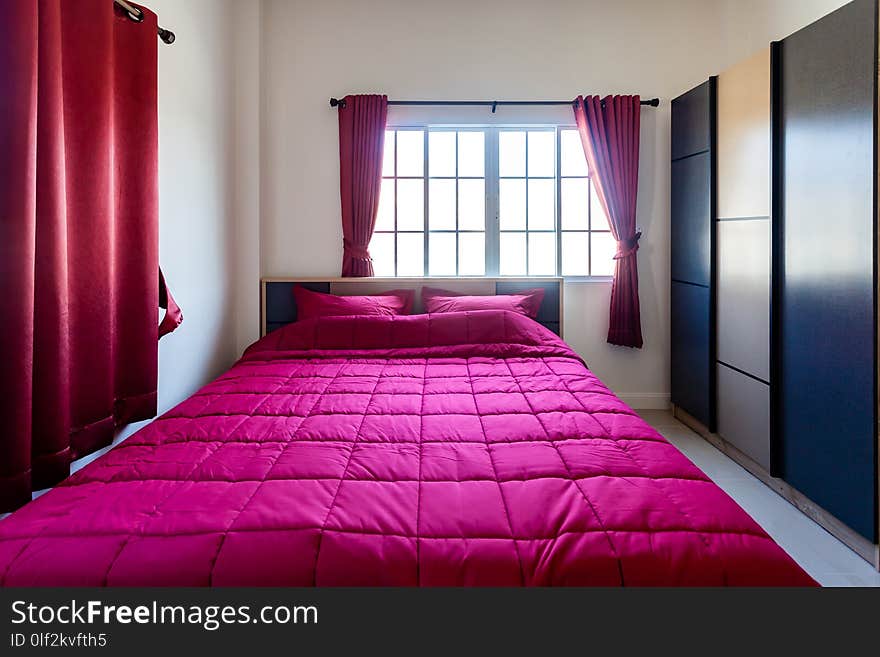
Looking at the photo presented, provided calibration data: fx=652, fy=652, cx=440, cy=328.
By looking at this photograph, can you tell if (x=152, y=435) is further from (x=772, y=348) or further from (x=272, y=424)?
(x=772, y=348)

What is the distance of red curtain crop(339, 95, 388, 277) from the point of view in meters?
4.01

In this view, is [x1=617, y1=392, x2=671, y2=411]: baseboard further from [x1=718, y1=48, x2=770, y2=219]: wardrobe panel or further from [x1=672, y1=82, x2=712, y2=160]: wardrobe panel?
[x1=672, y1=82, x2=712, y2=160]: wardrobe panel

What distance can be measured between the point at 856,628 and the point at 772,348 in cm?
195

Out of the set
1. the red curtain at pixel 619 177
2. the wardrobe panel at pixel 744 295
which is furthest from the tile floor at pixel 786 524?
the red curtain at pixel 619 177

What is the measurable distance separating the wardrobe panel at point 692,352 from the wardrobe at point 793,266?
0.01m

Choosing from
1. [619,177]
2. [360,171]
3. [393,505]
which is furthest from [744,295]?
[393,505]

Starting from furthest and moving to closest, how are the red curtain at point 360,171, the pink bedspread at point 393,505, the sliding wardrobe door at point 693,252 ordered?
the red curtain at point 360,171
the sliding wardrobe door at point 693,252
the pink bedspread at point 393,505

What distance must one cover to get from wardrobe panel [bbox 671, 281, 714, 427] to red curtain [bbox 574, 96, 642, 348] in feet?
0.82

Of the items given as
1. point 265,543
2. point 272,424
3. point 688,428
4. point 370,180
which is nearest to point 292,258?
point 370,180

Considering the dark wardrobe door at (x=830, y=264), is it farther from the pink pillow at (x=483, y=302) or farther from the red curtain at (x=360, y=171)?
the red curtain at (x=360, y=171)

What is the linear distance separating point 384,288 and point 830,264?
94.4 inches

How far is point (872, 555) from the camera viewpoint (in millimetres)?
2250

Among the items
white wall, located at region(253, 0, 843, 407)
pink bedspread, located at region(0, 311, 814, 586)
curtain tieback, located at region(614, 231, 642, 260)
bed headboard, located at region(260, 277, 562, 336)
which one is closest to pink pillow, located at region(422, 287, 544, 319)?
bed headboard, located at region(260, 277, 562, 336)

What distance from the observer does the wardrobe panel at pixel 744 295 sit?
300 centimetres
